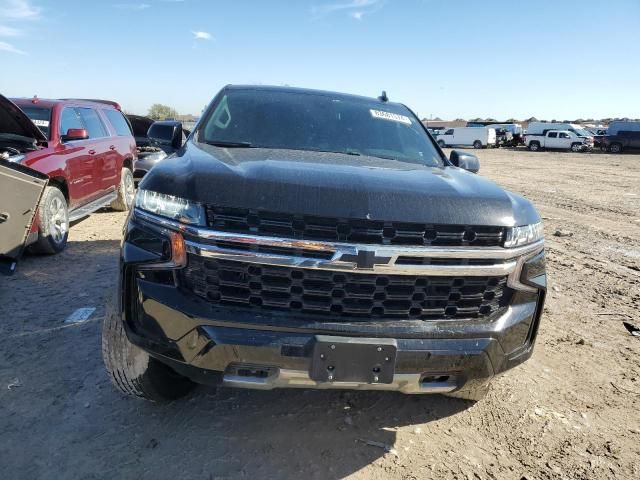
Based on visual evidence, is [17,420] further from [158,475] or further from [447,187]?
[447,187]

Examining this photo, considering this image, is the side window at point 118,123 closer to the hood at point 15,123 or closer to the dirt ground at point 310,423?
the hood at point 15,123

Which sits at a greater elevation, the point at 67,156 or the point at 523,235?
the point at 523,235

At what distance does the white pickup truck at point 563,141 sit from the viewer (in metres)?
39.5

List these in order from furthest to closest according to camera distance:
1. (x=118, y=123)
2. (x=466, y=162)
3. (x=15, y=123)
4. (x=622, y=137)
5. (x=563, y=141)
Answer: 1. (x=563, y=141)
2. (x=622, y=137)
3. (x=118, y=123)
4. (x=15, y=123)
5. (x=466, y=162)

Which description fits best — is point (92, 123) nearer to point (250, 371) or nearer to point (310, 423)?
point (310, 423)

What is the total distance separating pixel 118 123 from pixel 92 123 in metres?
1.12

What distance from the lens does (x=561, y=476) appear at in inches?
98.4

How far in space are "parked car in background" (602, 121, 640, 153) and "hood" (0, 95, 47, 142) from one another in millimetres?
40901

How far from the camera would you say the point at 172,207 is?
7.18 ft

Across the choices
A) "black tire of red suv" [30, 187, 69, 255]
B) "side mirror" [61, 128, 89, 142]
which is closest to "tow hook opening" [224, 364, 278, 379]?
"black tire of red suv" [30, 187, 69, 255]

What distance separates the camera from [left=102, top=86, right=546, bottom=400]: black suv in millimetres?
2092

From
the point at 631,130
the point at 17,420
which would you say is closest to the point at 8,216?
the point at 17,420

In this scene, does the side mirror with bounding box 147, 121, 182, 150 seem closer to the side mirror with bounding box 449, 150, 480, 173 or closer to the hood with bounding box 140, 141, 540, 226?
the hood with bounding box 140, 141, 540, 226

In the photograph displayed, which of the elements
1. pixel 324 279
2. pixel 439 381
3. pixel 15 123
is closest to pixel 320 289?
pixel 324 279
